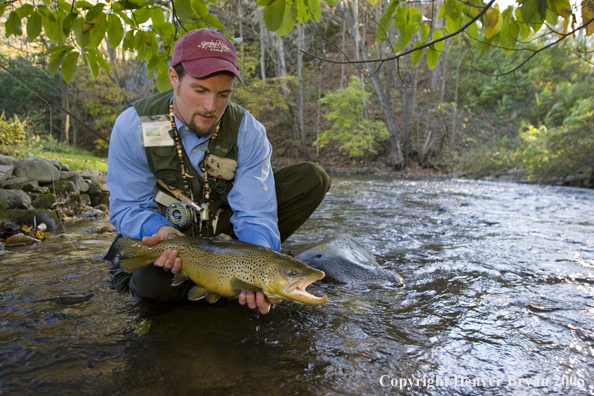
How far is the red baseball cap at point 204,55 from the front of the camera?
2.79 metres

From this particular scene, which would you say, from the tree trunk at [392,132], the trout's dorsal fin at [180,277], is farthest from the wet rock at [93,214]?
the tree trunk at [392,132]

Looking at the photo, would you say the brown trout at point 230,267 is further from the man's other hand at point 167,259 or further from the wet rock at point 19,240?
the wet rock at point 19,240

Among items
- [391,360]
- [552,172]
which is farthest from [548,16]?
[552,172]

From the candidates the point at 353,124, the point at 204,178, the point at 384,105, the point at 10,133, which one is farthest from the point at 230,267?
the point at 353,124

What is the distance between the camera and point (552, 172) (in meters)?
15.6

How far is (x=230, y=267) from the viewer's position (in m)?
2.49

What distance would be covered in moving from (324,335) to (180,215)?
1.43 meters

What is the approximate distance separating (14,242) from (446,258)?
16.8 ft

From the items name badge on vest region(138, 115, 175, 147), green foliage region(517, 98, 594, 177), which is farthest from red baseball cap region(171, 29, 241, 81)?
green foliage region(517, 98, 594, 177)

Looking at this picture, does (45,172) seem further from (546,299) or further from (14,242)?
(546,299)

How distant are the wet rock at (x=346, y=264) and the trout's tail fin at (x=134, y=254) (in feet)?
5.54

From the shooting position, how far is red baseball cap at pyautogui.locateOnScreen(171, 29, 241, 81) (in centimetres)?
279

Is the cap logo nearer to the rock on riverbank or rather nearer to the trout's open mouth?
the trout's open mouth

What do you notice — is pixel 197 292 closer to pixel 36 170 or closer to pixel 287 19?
pixel 287 19
